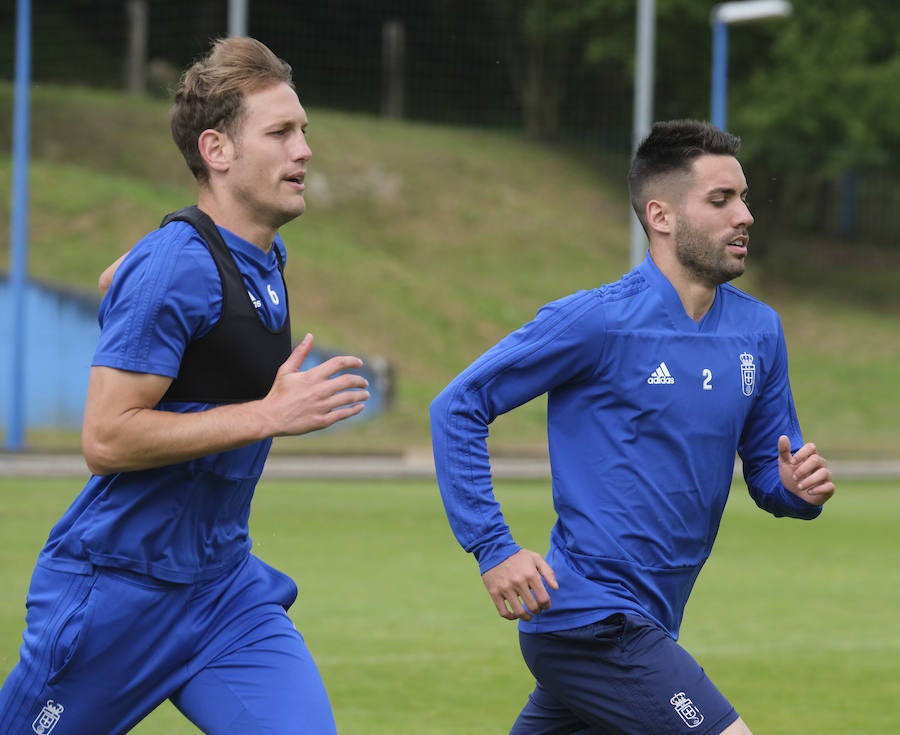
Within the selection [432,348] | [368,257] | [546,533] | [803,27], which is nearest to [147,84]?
[368,257]

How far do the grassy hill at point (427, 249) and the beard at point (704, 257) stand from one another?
58.5ft

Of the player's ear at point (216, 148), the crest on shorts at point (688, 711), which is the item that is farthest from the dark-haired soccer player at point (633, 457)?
the player's ear at point (216, 148)

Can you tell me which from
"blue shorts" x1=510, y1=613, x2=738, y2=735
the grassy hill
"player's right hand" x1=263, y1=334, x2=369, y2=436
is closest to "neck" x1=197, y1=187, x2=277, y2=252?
"player's right hand" x1=263, y1=334, x2=369, y2=436

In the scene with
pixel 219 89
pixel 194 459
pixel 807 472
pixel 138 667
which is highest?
pixel 219 89

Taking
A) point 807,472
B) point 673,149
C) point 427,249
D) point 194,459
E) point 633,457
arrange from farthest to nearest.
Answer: point 427,249
point 673,149
point 807,472
point 633,457
point 194,459

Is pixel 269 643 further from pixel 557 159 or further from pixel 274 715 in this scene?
pixel 557 159

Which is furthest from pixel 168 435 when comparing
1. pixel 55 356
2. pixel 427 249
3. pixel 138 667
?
pixel 427 249

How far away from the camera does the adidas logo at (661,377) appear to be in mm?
4219

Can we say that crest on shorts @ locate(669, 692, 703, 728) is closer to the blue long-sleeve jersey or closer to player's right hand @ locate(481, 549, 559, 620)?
the blue long-sleeve jersey

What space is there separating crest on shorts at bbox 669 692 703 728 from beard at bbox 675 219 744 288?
44.5 inches

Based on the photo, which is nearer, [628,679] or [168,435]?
[168,435]

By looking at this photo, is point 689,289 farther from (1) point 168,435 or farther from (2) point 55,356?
(2) point 55,356

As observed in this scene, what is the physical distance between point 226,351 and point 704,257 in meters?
1.36

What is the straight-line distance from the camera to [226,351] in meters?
3.77
